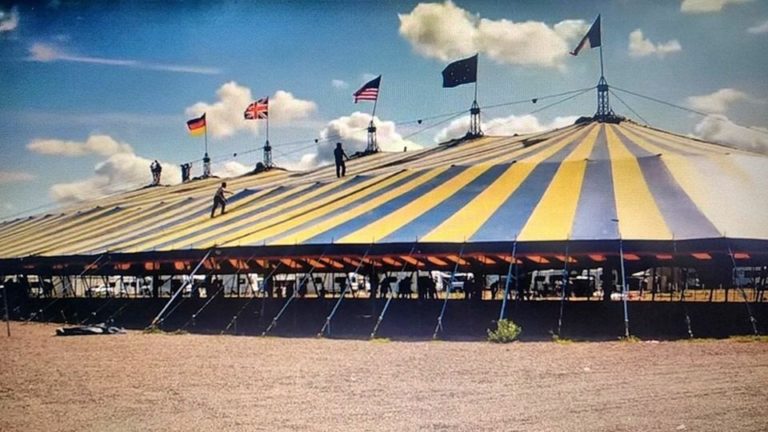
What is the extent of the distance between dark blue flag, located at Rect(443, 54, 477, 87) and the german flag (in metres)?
8.81

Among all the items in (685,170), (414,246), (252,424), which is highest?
(685,170)

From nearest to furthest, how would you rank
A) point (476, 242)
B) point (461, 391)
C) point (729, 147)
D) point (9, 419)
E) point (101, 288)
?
point (9, 419), point (461, 391), point (476, 242), point (729, 147), point (101, 288)

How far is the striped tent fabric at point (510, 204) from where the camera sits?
28.7 ft

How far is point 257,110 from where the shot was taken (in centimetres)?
2077

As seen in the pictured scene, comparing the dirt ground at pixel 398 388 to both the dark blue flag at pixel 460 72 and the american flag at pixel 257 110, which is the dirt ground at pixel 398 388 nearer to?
the dark blue flag at pixel 460 72

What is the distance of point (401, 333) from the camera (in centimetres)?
909

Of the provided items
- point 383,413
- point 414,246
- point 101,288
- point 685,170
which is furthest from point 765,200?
point 101,288

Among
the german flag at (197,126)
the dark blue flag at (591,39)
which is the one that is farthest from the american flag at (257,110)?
the dark blue flag at (591,39)

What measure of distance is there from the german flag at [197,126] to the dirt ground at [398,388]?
15833 mm

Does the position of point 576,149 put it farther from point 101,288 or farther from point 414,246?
point 101,288

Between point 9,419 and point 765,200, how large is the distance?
8.51m

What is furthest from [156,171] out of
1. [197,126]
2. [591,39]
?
[591,39]

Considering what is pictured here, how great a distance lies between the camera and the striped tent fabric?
8.73 meters

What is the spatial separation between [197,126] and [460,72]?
932cm
